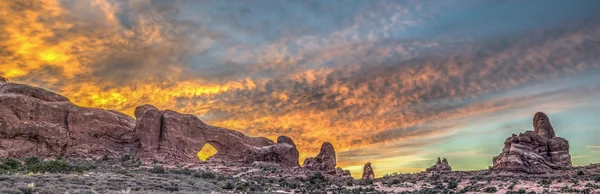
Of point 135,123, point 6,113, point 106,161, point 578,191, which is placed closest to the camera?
point 578,191

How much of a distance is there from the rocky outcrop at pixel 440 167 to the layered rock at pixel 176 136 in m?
31.4

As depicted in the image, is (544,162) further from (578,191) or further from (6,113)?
(6,113)

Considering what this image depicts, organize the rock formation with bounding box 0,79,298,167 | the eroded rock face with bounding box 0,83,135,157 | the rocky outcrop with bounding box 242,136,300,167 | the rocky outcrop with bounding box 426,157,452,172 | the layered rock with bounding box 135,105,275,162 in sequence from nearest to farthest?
the eroded rock face with bounding box 0,83,135,157
the rock formation with bounding box 0,79,298,167
the layered rock with bounding box 135,105,275,162
the rocky outcrop with bounding box 242,136,300,167
the rocky outcrop with bounding box 426,157,452,172

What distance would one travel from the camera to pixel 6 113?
39406 mm

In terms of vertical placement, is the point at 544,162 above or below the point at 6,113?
below

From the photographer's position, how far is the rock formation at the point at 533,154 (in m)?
45.1

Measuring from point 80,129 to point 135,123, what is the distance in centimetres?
763

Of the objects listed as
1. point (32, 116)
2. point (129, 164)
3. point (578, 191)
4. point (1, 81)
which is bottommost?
point (578, 191)

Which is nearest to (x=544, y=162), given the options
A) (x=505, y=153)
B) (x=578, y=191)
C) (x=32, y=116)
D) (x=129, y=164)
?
(x=505, y=153)

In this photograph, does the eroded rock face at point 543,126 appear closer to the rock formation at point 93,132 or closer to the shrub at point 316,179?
the shrub at point 316,179

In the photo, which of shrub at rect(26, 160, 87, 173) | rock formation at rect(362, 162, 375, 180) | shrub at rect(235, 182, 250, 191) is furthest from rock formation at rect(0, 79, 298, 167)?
rock formation at rect(362, 162, 375, 180)

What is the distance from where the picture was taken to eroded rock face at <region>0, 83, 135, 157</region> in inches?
1555

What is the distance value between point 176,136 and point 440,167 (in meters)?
40.8

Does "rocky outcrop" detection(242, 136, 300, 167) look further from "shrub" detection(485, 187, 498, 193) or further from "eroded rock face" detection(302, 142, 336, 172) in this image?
"shrub" detection(485, 187, 498, 193)
